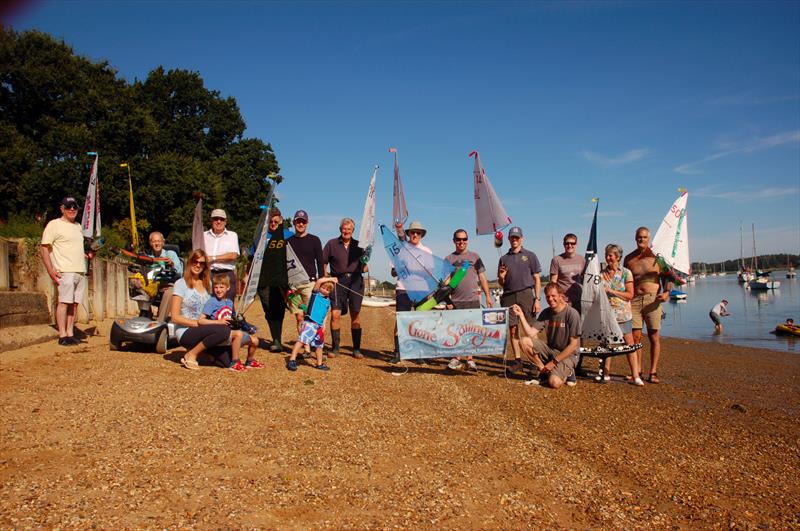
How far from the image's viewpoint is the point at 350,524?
10.3ft

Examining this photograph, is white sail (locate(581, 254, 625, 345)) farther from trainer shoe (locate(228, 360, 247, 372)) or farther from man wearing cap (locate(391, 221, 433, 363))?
trainer shoe (locate(228, 360, 247, 372))

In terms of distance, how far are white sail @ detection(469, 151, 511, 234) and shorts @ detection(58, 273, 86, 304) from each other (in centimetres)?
632

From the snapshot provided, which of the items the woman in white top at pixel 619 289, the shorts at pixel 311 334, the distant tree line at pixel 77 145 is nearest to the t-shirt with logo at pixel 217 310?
the shorts at pixel 311 334

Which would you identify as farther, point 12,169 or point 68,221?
point 12,169

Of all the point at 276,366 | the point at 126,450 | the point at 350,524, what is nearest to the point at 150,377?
the point at 276,366

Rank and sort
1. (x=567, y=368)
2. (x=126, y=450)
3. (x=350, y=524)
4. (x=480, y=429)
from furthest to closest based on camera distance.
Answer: (x=567, y=368)
(x=480, y=429)
(x=126, y=450)
(x=350, y=524)

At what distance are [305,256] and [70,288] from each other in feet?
11.0

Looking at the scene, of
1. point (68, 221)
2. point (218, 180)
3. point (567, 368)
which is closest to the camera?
point (567, 368)

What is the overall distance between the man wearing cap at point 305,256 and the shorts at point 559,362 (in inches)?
132

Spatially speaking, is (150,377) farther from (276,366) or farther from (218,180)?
(218,180)

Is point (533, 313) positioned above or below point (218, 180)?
below

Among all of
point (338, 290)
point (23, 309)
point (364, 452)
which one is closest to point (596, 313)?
point (338, 290)

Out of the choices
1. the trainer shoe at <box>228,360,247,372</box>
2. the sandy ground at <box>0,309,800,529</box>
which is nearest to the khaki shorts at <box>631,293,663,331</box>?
the sandy ground at <box>0,309,800,529</box>

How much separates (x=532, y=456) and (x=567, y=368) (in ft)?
10.4
